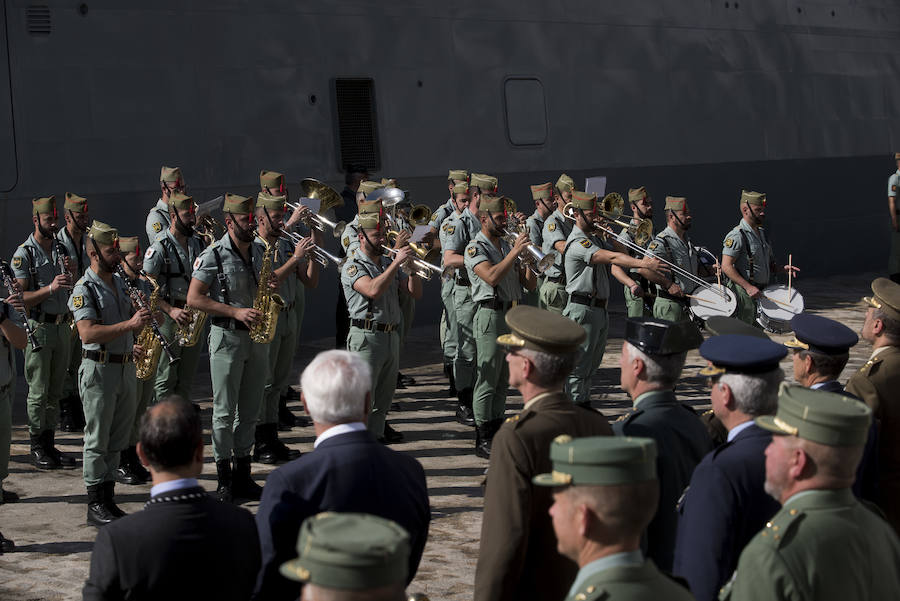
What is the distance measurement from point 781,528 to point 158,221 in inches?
320

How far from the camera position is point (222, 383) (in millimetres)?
8281

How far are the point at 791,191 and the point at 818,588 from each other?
56.8ft

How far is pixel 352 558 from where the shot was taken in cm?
265

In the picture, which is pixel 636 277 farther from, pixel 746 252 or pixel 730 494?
pixel 730 494

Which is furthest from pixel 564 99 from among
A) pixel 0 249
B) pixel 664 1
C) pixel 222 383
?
pixel 222 383

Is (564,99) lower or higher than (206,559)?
higher

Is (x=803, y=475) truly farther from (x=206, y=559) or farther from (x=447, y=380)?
(x=447, y=380)

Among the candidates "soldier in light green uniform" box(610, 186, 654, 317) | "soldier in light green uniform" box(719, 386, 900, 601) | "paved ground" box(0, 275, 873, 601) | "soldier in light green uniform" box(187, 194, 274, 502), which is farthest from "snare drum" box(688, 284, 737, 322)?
Result: "soldier in light green uniform" box(719, 386, 900, 601)

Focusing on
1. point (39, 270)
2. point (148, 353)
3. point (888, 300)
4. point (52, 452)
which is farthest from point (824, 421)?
point (39, 270)

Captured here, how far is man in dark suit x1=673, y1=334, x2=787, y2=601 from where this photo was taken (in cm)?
387

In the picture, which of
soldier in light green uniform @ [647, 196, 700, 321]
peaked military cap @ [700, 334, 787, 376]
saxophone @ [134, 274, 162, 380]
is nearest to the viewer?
peaked military cap @ [700, 334, 787, 376]

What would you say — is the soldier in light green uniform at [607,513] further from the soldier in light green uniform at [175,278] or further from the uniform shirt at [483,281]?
the uniform shirt at [483,281]

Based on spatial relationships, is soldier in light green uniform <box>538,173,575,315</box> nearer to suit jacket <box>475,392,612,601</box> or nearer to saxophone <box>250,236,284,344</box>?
saxophone <box>250,236,284,344</box>

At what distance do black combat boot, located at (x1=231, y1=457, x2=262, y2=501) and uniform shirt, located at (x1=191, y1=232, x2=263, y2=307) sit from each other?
1.11 m
